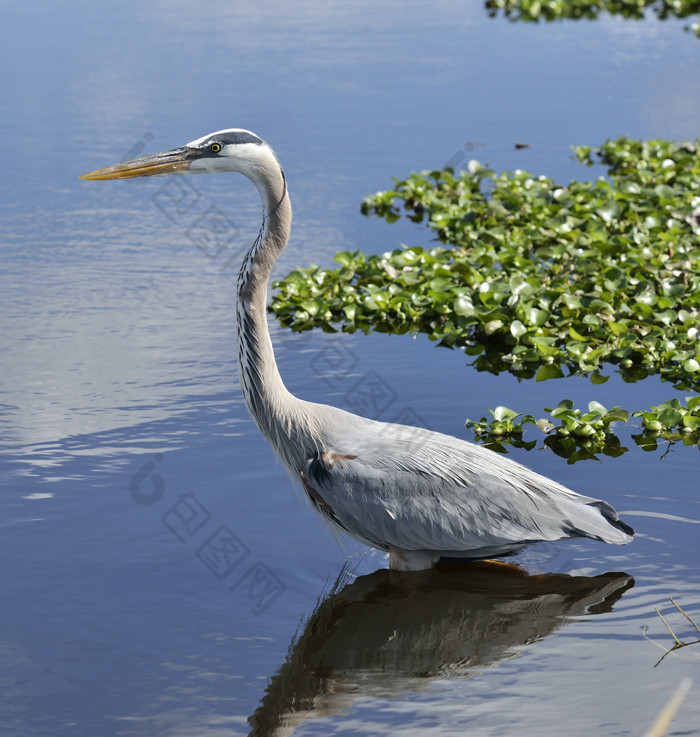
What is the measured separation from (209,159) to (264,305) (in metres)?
0.85

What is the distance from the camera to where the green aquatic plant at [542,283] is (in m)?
8.40

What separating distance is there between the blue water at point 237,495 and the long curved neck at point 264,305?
86cm

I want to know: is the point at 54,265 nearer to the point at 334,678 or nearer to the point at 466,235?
the point at 466,235

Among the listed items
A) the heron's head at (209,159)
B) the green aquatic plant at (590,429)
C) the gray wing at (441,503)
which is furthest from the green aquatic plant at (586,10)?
the gray wing at (441,503)

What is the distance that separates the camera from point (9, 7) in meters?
22.3

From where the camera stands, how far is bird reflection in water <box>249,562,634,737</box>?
504 cm

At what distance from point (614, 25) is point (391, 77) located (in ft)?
23.5

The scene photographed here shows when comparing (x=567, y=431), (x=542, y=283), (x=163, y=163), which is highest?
(x=163, y=163)

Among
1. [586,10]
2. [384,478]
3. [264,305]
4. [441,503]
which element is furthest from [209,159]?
[586,10]

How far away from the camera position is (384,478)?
570cm

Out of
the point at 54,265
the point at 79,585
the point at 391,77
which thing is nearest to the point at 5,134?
the point at 54,265

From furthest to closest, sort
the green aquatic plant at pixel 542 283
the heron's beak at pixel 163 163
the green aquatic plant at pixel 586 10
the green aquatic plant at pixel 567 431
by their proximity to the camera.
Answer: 1. the green aquatic plant at pixel 586 10
2. the green aquatic plant at pixel 542 283
3. the green aquatic plant at pixel 567 431
4. the heron's beak at pixel 163 163

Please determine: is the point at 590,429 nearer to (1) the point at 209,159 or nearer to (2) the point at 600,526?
(2) the point at 600,526

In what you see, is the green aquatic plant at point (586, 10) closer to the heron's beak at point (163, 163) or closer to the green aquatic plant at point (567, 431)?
the green aquatic plant at point (567, 431)
